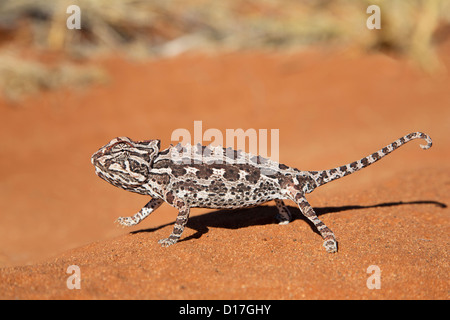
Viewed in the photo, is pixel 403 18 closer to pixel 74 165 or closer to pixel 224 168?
pixel 74 165

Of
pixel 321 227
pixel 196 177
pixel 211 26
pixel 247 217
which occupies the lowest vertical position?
pixel 321 227

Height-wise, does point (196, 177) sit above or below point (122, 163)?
below

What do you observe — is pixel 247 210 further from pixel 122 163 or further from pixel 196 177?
pixel 122 163

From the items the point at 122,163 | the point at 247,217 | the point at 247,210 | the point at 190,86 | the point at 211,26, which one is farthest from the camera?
the point at 211,26

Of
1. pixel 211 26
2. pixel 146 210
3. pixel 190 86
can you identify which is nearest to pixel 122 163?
pixel 146 210

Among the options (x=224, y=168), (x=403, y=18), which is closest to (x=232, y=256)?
(x=224, y=168)

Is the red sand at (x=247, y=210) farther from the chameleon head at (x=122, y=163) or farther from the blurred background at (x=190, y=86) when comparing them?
the chameleon head at (x=122, y=163)

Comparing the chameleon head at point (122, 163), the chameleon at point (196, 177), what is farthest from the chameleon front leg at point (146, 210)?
the chameleon head at point (122, 163)
